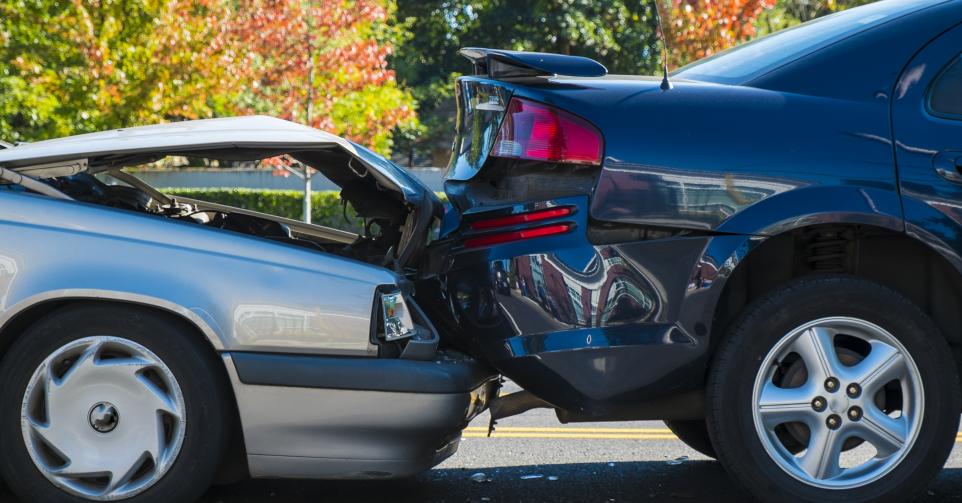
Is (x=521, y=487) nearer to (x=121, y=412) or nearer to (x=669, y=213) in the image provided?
(x=669, y=213)

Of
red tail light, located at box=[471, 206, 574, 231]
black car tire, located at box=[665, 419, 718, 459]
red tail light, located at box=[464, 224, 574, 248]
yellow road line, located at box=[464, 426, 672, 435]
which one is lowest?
yellow road line, located at box=[464, 426, 672, 435]

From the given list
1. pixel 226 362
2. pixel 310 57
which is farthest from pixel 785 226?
pixel 310 57

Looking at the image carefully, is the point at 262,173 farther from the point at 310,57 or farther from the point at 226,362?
the point at 226,362

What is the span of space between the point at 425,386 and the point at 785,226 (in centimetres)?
123

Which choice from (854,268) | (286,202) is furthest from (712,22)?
(854,268)

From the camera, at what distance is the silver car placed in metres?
3.36

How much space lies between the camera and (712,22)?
16.8m

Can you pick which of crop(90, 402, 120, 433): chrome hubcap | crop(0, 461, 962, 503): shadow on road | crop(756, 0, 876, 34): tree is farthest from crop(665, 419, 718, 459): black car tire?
crop(756, 0, 876, 34): tree

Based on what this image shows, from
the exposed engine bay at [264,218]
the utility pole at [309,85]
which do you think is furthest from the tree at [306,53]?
the exposed engine bay at [264,218]

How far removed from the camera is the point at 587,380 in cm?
346

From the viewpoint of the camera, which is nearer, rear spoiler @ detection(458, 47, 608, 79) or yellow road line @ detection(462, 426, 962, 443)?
rear spoiler @ detection(458, 47, 608, 79)

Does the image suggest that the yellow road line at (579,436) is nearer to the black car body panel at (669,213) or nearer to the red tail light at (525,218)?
the black car body panel at (669,213)

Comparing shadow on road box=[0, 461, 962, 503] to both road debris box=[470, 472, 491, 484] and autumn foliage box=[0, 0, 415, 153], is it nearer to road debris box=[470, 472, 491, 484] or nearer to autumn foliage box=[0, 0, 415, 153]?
road debris box=[470, 472, 491, 484]

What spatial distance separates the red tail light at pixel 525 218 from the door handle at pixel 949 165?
3.89 feet
